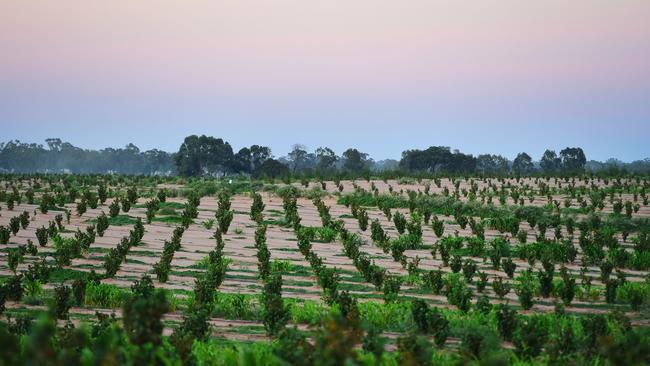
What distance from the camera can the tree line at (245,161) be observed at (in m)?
72.9

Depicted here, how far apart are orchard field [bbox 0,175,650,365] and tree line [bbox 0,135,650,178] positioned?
29.7 m

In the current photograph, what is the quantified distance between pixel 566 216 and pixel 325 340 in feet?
73.7

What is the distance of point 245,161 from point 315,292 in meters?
67.9

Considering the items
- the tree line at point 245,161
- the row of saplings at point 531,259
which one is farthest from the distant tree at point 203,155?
the row of saplings at point 531,259

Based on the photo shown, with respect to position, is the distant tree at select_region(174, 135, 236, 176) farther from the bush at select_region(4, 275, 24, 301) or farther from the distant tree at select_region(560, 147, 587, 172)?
the bush at select_region(4, 275, 24, 301)

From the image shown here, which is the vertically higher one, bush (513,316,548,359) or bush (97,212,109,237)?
bush (97,212,109,237)

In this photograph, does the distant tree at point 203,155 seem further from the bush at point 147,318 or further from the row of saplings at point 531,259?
the bush at point 147,318

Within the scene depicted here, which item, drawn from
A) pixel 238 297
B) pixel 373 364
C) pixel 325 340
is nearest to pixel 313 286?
pixel 238 297

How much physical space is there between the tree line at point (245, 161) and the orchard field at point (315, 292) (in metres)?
29.7

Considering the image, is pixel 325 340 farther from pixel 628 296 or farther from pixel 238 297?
pixel 628 296

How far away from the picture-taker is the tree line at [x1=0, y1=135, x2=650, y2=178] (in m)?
72.9

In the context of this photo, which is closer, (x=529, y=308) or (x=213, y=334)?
(x=213, y=334)

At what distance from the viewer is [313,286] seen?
1409 cm

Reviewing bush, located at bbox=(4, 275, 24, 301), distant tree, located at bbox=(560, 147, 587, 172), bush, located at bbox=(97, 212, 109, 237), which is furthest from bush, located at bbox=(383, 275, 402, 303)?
distant tree, located at bbox=(560, 147, 587, 172)
